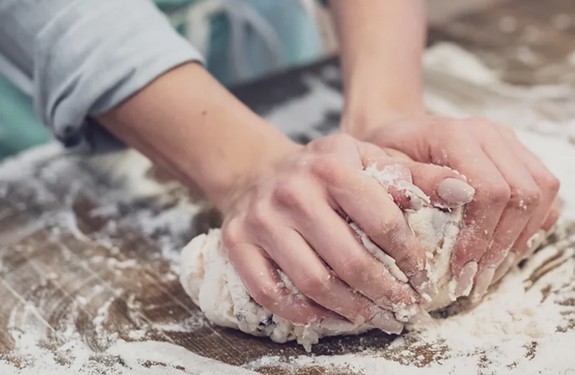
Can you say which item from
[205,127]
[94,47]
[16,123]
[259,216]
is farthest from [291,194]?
[16,123]

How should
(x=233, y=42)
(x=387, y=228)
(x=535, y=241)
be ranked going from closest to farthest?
(x=387, y=228) < (x=535, y=241) < (x=233, y=42)

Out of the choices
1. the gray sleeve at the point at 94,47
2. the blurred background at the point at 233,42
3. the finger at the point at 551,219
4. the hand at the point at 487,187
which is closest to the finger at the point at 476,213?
the hand at the point at 487,187

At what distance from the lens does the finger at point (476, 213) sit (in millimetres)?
650

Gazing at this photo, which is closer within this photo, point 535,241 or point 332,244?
point 332,244

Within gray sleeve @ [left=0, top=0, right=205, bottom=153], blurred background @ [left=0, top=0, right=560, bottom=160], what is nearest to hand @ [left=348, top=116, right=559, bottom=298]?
gray sleeve @ [left=0, top=0, right=205, bottom=153]

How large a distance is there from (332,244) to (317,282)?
0.10ft

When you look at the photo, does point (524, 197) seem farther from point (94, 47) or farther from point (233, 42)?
point (233, 42)

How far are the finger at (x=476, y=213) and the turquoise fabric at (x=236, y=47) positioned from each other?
51 centimetres

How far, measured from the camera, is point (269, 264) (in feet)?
2.14

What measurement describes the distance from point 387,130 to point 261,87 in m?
0.39

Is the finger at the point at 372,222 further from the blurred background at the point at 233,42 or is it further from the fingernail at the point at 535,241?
the blurred background at the point at 233,42

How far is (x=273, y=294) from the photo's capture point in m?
0.64

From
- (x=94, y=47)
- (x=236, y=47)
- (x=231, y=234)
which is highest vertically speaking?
(x=94, y=47)

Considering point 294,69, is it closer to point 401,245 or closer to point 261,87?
point 261,87
